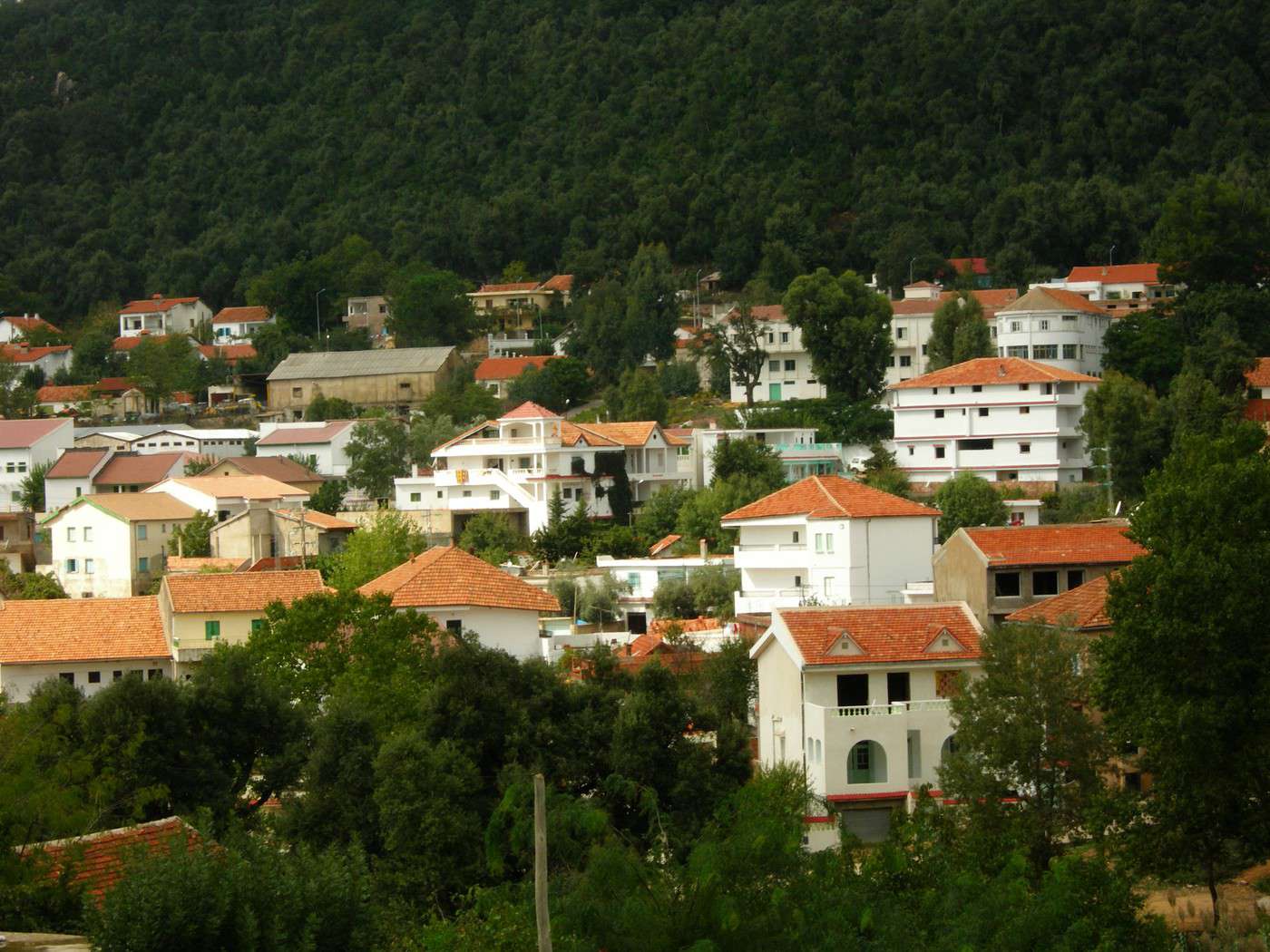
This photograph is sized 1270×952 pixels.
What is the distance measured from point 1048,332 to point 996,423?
7.98 m

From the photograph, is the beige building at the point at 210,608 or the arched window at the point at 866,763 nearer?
the arched window at the point at 866,763

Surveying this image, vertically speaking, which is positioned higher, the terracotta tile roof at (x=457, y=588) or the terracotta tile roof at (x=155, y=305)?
the terracotta tile roof at (x=155, y=305)

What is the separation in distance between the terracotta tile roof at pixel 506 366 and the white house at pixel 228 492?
646 inches

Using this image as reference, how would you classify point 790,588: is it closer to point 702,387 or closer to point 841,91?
point 702,387

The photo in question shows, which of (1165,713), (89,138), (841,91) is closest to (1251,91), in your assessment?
(841,91)

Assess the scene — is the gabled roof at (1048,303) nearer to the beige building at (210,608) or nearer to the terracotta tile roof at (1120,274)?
the terracotta tile roof at (1120,274)

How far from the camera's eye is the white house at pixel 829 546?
148ft

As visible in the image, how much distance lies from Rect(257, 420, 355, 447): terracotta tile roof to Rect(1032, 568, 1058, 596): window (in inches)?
1648

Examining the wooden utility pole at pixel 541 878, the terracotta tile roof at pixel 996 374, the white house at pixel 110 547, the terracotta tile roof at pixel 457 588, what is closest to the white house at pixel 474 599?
the terracotta tile roof at pixel 457 588

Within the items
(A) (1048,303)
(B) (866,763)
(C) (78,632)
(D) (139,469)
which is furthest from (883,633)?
(D) (139,469)

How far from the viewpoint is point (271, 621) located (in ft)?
126

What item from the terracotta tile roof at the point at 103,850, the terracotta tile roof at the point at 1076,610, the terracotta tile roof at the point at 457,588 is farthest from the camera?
the terracotta tile roof at the point at 457,588

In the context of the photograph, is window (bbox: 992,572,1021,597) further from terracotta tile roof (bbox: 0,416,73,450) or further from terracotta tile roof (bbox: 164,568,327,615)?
terracotta tile roof (bbox: 0,416,73,450)

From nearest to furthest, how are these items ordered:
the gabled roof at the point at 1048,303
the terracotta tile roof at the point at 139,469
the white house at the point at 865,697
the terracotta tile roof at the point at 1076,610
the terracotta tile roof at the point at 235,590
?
the white house at the point at 865,697 < the terracotta tile roof at the point at 1076,610 < the terracotta tile roof at the point at 235,590 < the gabled roof at the point at 1048,303 < the terracotta tile roof at the point at 139,469
